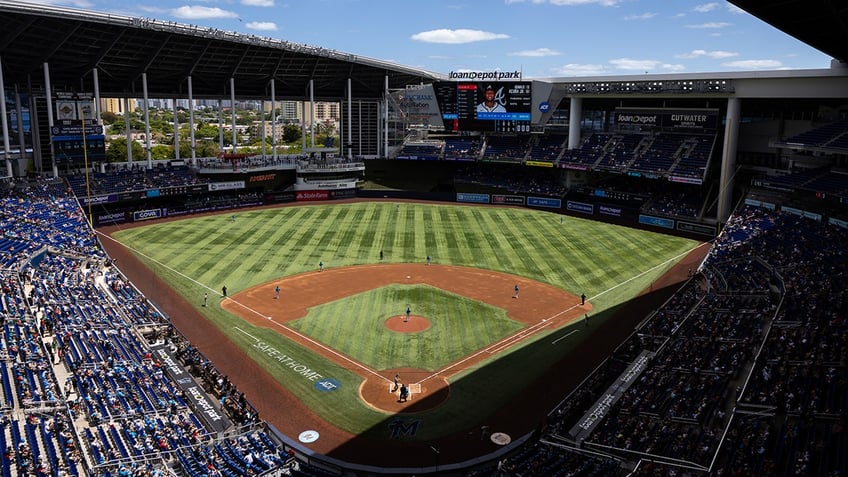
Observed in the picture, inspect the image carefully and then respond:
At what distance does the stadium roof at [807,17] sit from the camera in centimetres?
2084

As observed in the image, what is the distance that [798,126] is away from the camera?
6184 centimetres

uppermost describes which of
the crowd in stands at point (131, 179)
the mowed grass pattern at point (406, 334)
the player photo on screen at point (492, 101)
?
the player photo on screen at point (492, 101)

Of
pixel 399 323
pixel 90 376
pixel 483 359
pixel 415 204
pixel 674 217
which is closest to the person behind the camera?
pixel 90 376

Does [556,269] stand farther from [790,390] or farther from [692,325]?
[790,390]

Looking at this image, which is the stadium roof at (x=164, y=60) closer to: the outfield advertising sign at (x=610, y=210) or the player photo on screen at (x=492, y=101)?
the player photo on screen at (x=492, y=101)

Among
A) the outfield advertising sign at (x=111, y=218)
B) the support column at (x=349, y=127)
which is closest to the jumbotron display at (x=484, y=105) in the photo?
the support column at (x=349, y=127)

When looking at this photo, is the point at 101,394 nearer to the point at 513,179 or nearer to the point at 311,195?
the point at 311,195

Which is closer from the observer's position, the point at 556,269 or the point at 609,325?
the point at 609,325

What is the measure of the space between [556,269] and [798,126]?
110 feet

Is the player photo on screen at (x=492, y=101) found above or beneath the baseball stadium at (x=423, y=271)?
above

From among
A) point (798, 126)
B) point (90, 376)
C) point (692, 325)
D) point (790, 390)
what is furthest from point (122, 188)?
point (798, 126)

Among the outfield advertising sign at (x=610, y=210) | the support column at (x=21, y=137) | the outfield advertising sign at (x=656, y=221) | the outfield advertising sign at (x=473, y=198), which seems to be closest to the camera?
the support column at (x=21, y=137)

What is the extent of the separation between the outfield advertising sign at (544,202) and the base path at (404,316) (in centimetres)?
2840

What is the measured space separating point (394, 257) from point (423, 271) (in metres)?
4.88
